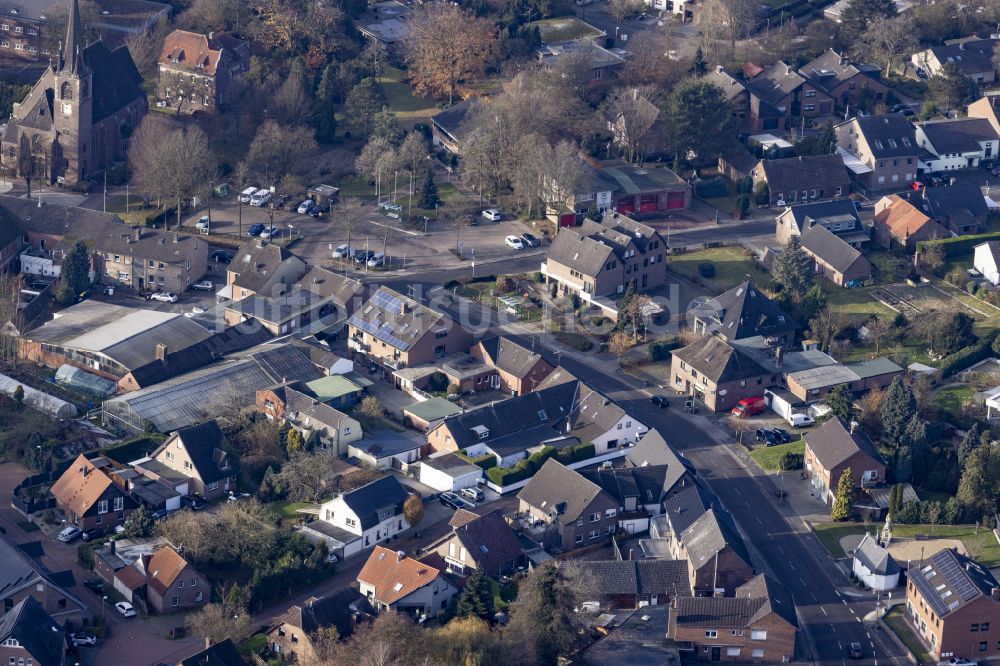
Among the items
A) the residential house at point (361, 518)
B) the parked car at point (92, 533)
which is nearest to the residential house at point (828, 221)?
the residential house at point (361, 518)

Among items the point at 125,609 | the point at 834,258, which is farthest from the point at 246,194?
the point at 125,609

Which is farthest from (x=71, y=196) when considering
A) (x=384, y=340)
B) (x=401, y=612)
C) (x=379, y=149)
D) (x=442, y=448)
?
(x=401, y=612)

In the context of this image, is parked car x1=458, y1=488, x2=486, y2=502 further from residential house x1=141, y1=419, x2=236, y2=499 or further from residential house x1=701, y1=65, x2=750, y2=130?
residential house x1=701, y1=65, x2=750, y2=130

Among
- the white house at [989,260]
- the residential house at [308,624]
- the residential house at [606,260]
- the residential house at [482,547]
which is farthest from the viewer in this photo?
the white house at [989,260]

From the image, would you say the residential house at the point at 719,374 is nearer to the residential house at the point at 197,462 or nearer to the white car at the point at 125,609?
the residential house at the point at 197,462

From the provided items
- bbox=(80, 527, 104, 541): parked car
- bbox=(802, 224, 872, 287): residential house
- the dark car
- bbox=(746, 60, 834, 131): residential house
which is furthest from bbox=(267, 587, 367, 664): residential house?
bbox=(746, 60, 834, 131): residential house

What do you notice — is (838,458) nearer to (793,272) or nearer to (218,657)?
(793,272)
